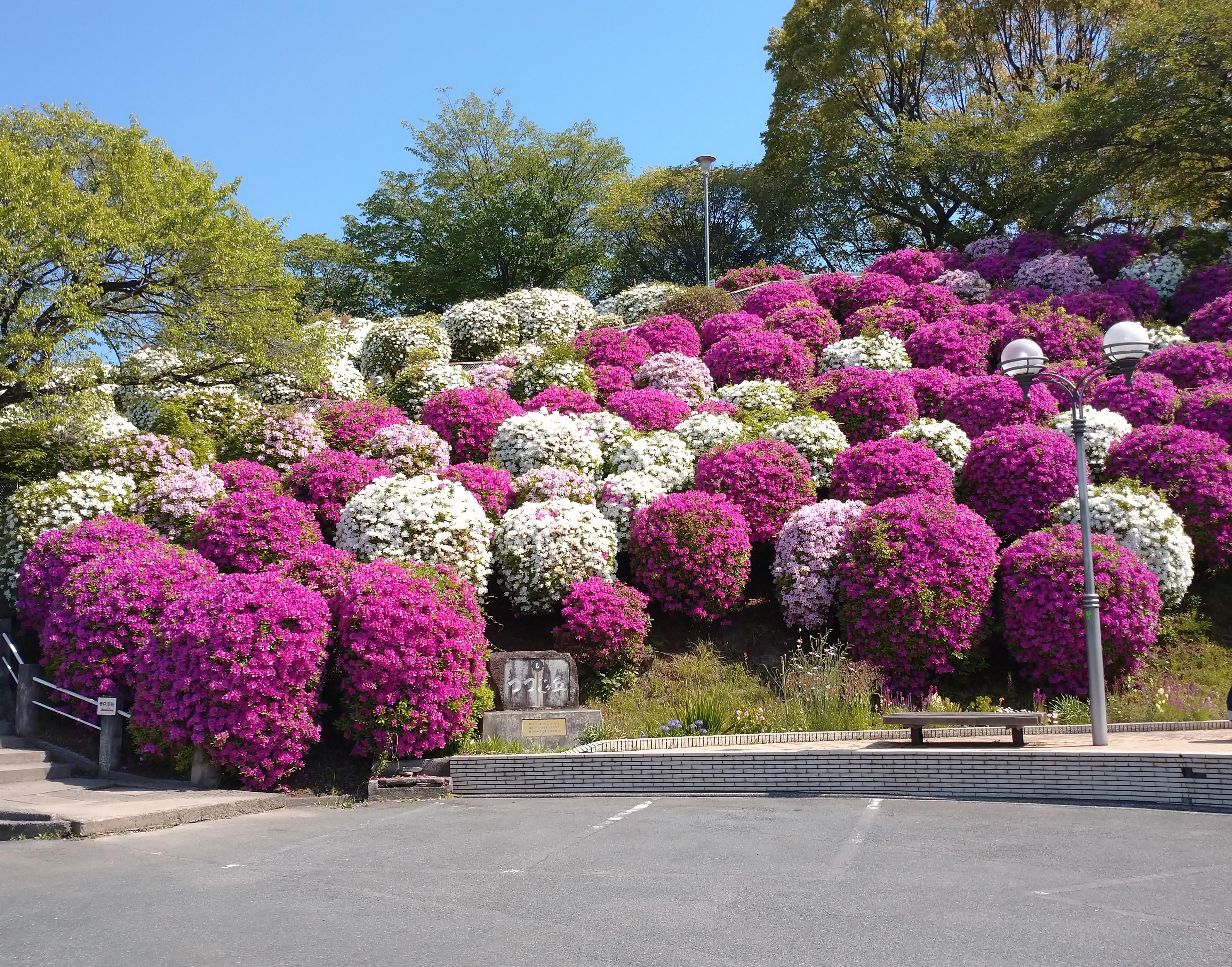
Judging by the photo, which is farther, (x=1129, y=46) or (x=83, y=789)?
(x=1129, y=46)

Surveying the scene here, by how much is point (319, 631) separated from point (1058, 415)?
11.6 m

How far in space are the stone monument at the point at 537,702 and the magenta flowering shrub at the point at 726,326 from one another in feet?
39.9

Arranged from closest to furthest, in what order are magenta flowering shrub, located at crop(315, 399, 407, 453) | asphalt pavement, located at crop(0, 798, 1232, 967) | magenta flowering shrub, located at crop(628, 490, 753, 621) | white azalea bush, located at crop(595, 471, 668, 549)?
asphalt pavement, located at crop(0, 798, 1232, 967) → magenta flowering shrub, located at crop(628, 490, 753, 621) → white azalea bush, located at crop(595, 471, 668, 549) → magenta flowering shrub, located at crop(315, 399, 407, 453)

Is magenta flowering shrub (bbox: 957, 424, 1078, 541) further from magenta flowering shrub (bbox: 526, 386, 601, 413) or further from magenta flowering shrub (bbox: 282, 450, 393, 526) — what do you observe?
magenta flowering shrub (bbox: 282, 450, 393, 526)

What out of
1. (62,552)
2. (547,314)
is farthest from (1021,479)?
(547,314)

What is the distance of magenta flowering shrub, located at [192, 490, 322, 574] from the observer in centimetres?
1283

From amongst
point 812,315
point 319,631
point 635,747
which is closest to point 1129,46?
point 812,315

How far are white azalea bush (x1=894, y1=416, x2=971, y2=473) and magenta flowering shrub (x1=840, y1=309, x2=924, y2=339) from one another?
5868 mm

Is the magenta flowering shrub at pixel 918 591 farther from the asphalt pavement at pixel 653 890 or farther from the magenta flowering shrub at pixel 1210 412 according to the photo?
the magenta flowering shrub at pixel 1210 412

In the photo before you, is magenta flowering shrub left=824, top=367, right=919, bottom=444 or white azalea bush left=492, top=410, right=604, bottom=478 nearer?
white azalea bush left=492, top=410, right=604, bottom=478

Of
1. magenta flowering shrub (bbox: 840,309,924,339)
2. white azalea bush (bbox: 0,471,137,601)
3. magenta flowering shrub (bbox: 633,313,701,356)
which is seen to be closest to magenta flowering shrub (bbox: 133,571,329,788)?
white azalea bush (bbox: 0,471,137,601)

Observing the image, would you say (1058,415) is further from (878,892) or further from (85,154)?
(85,154)

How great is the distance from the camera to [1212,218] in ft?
83.7

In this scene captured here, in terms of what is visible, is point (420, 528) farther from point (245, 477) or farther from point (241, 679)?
point (241, 679)
